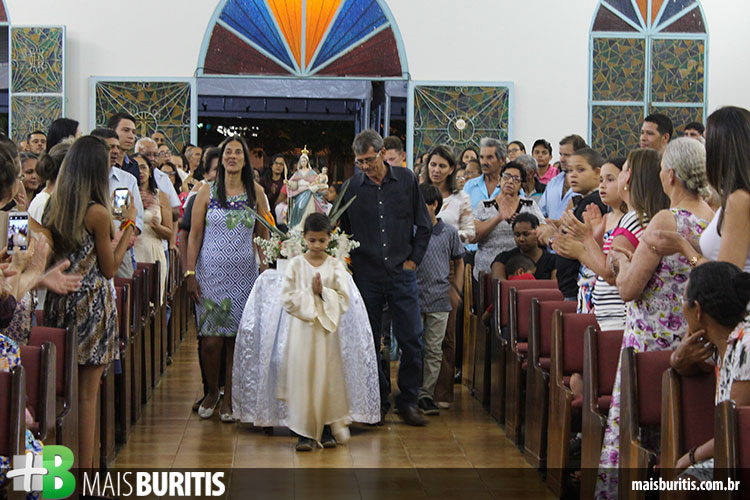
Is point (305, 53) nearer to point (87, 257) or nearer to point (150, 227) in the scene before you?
point (150, 227)

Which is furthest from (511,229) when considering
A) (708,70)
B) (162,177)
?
(708,70)

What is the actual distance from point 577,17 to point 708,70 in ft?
6.73

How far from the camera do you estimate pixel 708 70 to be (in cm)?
1430

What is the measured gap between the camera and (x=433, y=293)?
675 cm

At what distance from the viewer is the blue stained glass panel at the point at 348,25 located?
1387cm

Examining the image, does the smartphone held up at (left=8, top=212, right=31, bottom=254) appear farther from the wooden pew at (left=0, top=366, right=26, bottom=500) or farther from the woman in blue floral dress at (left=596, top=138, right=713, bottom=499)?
the woman in blue floral dress at (left=596, top=138, right=713, bottom=499)

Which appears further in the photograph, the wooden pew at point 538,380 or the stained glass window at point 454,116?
the stained glass window at point 454,116

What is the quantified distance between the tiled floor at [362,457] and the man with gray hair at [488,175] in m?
2.28

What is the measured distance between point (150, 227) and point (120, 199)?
3.26m

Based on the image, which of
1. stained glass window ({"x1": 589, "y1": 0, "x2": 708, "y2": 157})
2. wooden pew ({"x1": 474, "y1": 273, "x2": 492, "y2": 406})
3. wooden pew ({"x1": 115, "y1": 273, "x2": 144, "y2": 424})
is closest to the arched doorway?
stained glass window ({"x1": 589, "y1": 0, "x2": 708, "y2": 157})

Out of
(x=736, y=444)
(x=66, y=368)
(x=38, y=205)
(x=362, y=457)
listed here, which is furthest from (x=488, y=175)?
(x=736, y=444)

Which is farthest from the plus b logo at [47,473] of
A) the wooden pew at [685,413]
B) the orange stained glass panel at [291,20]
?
the orange stained glass panel at [291,20]

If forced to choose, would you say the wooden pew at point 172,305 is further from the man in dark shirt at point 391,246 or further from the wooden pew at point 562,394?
the wooden pew at point 562,394

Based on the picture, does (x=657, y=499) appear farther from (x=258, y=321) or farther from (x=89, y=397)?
(x=258, y=321)
